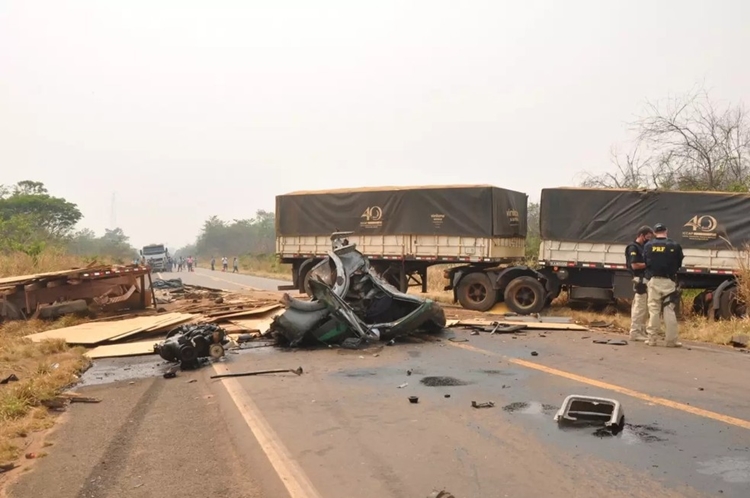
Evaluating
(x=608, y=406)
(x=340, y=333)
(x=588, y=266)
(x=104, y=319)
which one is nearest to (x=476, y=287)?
(x=588, y=266)

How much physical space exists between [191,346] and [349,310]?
102 inches

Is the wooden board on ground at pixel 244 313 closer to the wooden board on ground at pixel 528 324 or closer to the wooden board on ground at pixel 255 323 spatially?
the wooden board on ground at pixel 255 323

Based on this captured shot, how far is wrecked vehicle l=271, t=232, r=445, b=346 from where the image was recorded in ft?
30.5

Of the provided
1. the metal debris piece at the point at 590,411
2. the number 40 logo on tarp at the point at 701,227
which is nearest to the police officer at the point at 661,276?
the number 40 logo on tarp at the point at 701,227

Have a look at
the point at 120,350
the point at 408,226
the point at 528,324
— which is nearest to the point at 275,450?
the point at 120,350

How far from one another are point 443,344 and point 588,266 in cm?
621

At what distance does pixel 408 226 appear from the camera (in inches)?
661

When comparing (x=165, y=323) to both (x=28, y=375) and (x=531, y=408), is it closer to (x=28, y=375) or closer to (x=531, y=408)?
(x=28, y=375)

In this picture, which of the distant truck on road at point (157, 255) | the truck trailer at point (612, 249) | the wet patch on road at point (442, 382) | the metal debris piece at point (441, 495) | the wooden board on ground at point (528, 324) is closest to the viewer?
the metal debris piece at point (441, 495)

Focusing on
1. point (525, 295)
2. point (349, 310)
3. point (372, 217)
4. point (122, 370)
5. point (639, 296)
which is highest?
point (372, 217)

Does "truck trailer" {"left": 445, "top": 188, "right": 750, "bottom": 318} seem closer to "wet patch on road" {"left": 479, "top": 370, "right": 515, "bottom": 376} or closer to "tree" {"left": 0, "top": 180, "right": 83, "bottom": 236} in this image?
"wet patch on road" {"left": 479, "top": 370, "right": 515, "bottom": 376}

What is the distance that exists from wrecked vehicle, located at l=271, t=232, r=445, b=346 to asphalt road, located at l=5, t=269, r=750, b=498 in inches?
57.6

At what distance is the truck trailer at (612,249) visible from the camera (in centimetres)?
1284

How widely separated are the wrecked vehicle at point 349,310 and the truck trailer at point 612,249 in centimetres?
521
